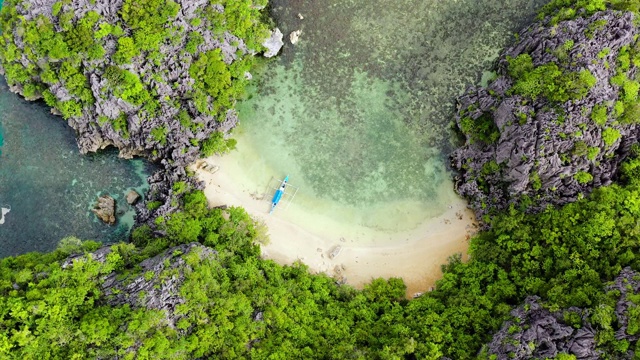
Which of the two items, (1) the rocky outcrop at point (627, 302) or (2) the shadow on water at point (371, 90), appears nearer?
(1) the rocky outcrop at point (627, 302)

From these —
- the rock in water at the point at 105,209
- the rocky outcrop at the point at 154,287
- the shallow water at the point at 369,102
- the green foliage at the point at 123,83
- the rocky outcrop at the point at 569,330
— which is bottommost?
the rocky outcrop at the point at 154,287

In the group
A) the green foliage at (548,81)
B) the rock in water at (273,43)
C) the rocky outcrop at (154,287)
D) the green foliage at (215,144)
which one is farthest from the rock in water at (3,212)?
the green foliage at (548,81)

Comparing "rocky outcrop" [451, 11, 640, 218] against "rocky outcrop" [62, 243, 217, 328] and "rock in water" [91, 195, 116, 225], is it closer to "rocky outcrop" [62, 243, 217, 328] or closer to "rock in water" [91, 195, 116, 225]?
"rocky outcrop" [62, 243, 217, 328]

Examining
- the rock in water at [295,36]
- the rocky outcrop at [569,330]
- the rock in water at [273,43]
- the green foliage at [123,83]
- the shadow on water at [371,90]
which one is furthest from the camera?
the rock in water at [295,36]

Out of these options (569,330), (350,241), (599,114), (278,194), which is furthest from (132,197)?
(599,114)

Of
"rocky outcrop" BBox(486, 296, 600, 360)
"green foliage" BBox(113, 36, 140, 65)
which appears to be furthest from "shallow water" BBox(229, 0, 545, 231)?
"rocky outcrop" BBox(486, 296, 600, 360)

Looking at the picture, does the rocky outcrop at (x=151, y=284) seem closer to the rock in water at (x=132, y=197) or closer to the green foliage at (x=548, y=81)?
the rock in water at (x=132, y=197)

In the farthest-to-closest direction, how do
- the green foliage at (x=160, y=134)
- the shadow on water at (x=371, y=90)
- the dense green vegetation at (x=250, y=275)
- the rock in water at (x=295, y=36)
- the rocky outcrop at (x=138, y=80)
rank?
the rock in water at (x=295, y=36) < the shadow on water at (x=371, y=90) < the green foliage at (x=160, y=134) < the rocky outcrop at (x=138, y=80) < the dense green vegetation at (x=250, y=275)

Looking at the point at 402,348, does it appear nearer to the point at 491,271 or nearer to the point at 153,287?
the point at 491,271

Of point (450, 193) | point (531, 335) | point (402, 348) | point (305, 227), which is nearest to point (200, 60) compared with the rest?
point (305, 227)
